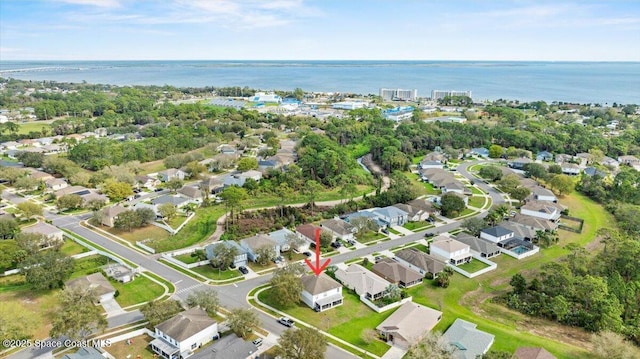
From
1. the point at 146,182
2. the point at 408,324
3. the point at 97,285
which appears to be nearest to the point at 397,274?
the point at 408,324

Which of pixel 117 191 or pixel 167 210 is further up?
pixel 117 191

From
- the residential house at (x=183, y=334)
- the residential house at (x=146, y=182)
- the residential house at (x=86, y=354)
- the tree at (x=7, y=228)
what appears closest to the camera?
the residential house at (x=86, y=354)

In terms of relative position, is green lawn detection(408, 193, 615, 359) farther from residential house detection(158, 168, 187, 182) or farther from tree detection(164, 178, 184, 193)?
residential house detection(158, 168, 187, 182)

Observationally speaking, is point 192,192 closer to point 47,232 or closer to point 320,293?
point 47,232

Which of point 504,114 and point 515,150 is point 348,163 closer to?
point 515,150

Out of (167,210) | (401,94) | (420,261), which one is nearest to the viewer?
(420,261)

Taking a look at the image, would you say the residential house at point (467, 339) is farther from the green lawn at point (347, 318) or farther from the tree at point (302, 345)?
the tree at point (302, 345)

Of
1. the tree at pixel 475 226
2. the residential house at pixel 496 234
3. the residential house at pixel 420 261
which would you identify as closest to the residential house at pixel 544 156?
the residential house at pixel 496 234

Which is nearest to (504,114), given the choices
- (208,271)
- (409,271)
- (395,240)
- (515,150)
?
(515,150)
